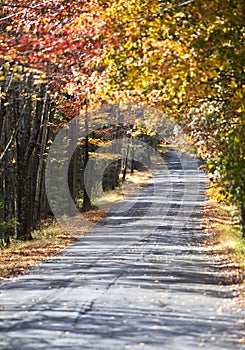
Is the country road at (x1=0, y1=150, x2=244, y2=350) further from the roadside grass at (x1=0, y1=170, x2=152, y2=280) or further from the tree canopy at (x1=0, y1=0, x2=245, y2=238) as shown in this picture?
the tree canopy at (x1=0, y1=0, x2=245, y2=238)

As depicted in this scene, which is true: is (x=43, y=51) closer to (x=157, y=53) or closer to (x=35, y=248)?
(x=157, y=53)

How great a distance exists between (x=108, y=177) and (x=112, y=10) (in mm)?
40342

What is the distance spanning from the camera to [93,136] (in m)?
40.9

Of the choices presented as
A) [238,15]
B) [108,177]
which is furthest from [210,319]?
[108,177]

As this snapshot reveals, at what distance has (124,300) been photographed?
478 inches

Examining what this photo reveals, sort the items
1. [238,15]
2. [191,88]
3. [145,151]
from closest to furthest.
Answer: [238,15] → [191,88] → [145,151]

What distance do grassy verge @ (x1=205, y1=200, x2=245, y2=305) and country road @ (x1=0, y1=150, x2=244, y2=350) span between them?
1.05ft

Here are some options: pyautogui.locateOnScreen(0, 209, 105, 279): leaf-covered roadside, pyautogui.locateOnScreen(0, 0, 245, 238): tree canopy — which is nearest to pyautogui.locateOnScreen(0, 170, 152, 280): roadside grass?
pyautogui.locateOnScreen(0, 209, 105, 279): leaf-covered roadside

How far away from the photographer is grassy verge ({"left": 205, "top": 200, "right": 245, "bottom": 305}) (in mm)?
14594

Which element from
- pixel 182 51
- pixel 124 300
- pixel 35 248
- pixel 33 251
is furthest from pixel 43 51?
pixel 35 248

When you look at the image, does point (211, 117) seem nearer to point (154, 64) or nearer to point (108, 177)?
point (154, 64)

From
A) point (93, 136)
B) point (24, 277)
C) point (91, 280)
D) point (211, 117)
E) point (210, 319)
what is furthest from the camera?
point (93, 136)

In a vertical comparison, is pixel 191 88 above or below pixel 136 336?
above

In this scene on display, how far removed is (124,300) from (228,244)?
9537 millimetres
